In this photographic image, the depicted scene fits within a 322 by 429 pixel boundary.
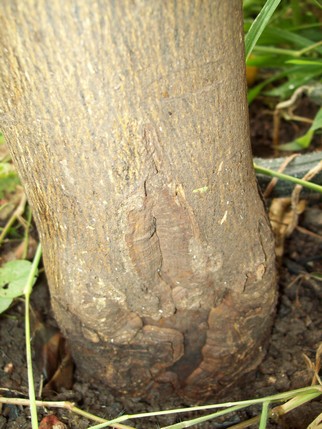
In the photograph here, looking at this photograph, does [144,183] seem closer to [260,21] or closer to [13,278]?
[260,21]

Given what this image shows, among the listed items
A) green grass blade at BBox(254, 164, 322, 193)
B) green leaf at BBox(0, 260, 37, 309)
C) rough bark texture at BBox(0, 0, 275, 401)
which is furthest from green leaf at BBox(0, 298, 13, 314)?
green grass blade at BBox(254, 164, 322, 193)

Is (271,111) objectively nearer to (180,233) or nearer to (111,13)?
(180,233)

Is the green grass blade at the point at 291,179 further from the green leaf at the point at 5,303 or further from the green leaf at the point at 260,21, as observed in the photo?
the green leaf at the point at 5,303

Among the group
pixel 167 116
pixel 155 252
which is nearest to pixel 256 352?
pixel 155 252

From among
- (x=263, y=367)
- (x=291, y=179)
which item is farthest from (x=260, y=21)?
(x=263, y=367)

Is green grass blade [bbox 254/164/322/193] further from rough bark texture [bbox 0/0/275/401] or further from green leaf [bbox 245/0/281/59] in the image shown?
green leaf [bbox 245/0/281/59]

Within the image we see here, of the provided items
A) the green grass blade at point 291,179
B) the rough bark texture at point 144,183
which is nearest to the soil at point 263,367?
the rough bark texture at point 144,183
